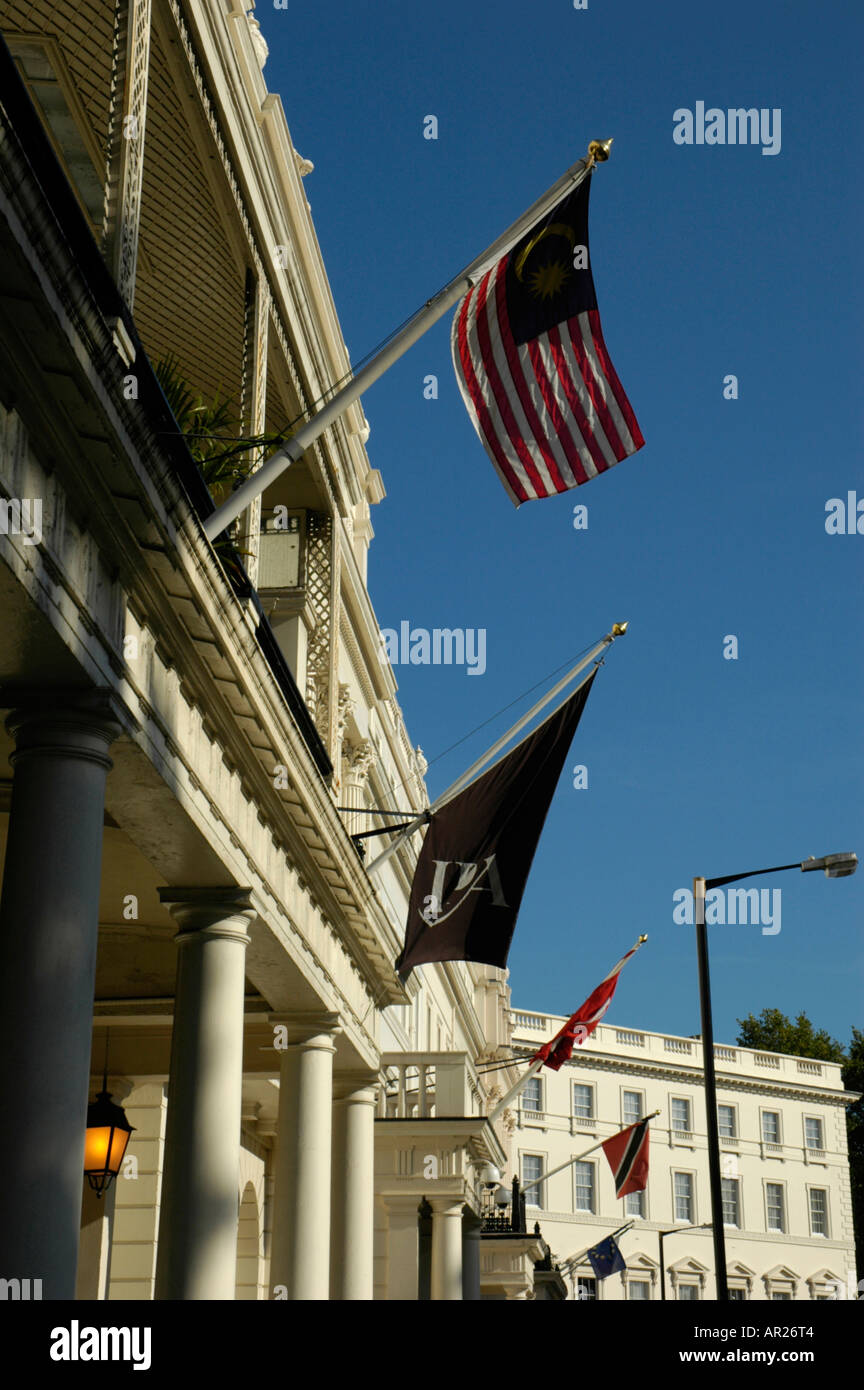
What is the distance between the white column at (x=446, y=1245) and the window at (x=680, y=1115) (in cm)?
5948

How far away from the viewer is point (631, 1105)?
79500 mm

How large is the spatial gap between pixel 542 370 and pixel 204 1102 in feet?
17.9

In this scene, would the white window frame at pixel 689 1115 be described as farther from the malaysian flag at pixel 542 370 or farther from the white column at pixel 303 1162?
the malaysian flag at pixel 542 370

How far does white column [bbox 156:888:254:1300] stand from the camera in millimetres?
10586

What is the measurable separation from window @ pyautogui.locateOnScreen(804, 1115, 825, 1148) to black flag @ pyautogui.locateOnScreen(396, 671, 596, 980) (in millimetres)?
76900

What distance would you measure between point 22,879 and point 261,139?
7.69m

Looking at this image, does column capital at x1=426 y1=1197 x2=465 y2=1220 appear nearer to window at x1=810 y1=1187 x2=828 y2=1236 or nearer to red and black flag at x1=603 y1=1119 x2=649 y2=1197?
red and black flag at x1=603 y1=1119 x2=649 y2=1197

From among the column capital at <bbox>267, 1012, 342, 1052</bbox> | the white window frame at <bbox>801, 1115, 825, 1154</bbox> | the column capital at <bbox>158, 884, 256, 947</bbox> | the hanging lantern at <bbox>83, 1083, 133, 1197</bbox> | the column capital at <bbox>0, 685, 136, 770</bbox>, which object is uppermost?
the white window frame at <bbox>801, 1115, 825, 1154</bbox>

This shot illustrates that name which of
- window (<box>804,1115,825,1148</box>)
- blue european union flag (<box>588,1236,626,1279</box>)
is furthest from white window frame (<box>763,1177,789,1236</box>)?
blue european union flag (<box>588,1236,626,1279</box>)

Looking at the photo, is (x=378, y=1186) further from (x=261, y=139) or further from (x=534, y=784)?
(x=261, y=139)

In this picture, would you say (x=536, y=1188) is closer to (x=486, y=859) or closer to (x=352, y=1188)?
(x=352, y=1188)

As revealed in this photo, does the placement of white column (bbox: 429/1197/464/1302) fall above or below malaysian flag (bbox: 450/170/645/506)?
below

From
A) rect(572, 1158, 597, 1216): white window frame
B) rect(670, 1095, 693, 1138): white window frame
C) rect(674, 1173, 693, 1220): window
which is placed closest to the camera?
rect(572, 1158, 597, 1216): white window frame
